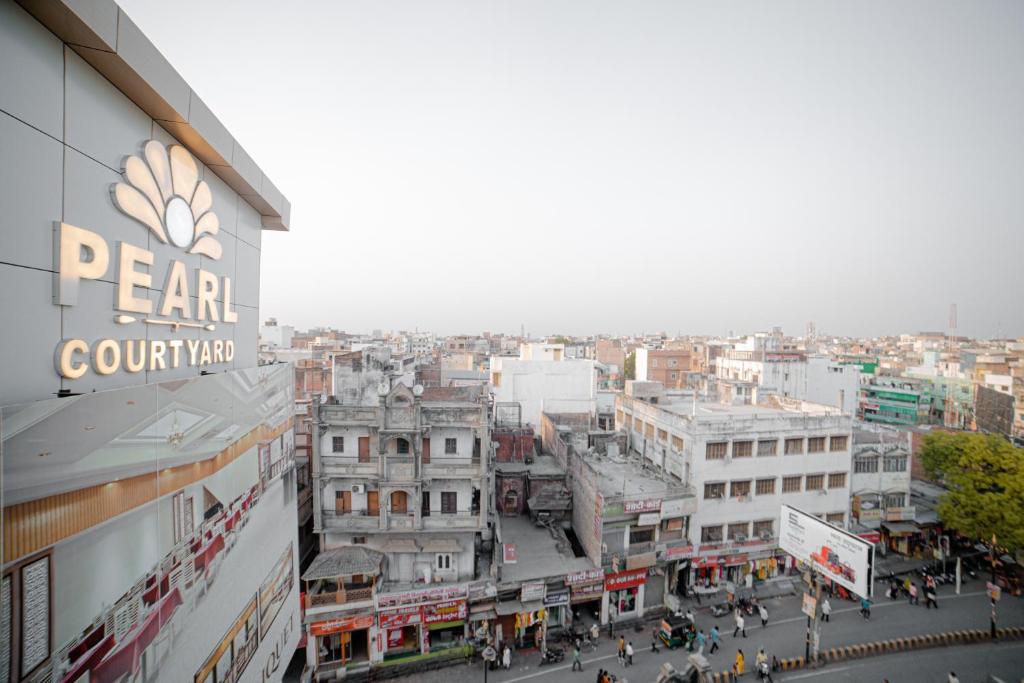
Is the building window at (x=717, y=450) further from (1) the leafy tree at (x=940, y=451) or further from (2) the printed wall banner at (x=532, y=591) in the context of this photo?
(1) the leafy tree at (x=940, y=451)

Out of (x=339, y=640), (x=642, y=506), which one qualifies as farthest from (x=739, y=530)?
(x=339, y=640)

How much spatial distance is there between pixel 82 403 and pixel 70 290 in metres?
1.14

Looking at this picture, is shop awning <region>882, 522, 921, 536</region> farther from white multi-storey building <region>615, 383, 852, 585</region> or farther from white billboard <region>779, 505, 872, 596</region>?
white billboard <region>779, 505, 872, 596</region>

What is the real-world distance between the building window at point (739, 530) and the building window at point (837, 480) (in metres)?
6.35

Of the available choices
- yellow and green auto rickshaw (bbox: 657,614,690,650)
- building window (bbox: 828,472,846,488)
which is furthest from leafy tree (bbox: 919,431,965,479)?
yellow and green auto rickshaw (bbox: 657,614,690,650)

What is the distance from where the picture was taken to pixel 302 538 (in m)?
25.0

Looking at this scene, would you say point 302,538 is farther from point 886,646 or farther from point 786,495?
point 886,646

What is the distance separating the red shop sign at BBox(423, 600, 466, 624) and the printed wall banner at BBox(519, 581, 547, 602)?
109 inches

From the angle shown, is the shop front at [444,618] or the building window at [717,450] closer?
the shop front at [444,618]

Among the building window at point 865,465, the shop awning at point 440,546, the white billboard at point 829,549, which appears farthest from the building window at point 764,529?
the shop awning at point 440,546

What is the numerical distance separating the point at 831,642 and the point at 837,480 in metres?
9.62

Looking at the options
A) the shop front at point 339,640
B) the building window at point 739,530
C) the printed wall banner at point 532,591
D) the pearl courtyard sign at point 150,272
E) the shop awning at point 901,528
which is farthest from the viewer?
the shop awning at point 901,528

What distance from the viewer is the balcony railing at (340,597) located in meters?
18.9

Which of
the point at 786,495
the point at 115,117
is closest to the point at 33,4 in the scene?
the point at 115,117
